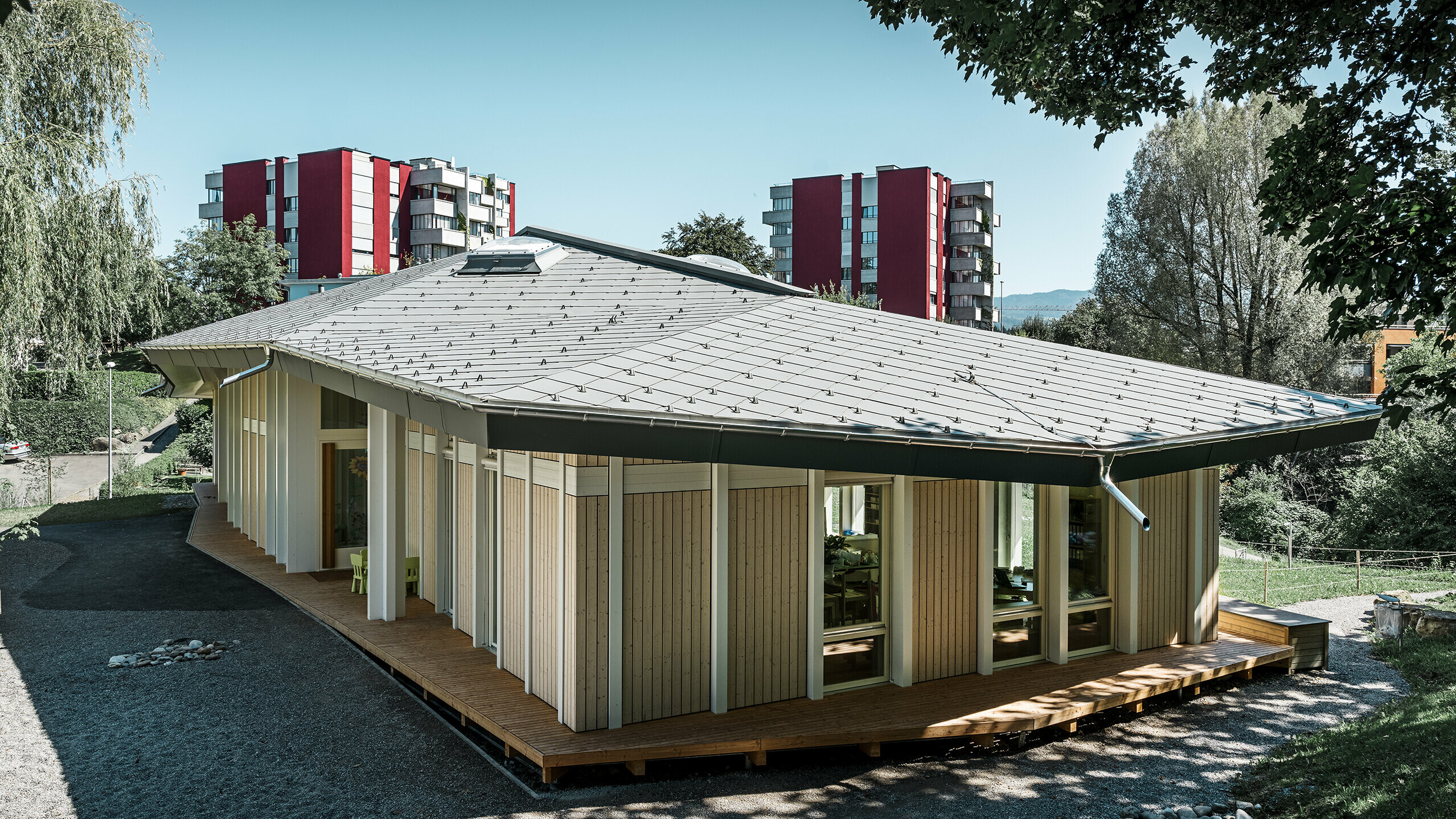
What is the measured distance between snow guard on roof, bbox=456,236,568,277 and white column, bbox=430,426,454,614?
2635mm

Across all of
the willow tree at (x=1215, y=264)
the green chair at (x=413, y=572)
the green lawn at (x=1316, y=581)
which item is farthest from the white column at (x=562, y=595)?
the willow tree at (x=1215, y=264)

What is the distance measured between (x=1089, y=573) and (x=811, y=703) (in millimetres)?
3590

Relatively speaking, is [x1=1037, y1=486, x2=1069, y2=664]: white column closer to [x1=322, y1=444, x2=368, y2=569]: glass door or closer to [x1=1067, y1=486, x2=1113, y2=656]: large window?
[x1=1067, y1=486, x2=1113, y2=656]: large window

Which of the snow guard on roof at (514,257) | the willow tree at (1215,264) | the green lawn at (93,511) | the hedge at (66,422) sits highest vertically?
the willow tree at (1215,264)

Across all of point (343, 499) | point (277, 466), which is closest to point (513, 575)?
point (343, 499)

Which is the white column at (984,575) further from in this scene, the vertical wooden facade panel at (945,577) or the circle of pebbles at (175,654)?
the circle of pebbles at (175,654)

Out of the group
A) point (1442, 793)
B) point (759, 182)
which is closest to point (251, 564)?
point (1442, 793)

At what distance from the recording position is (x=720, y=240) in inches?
1754

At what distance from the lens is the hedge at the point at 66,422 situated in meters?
34.5

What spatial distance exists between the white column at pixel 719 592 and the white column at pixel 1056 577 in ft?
11.8

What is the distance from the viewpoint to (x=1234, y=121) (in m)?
28.8

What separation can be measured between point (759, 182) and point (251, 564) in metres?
58.3

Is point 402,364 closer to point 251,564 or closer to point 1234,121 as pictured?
point 251,564

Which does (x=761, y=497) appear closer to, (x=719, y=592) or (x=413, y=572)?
(x=719, y=592)
